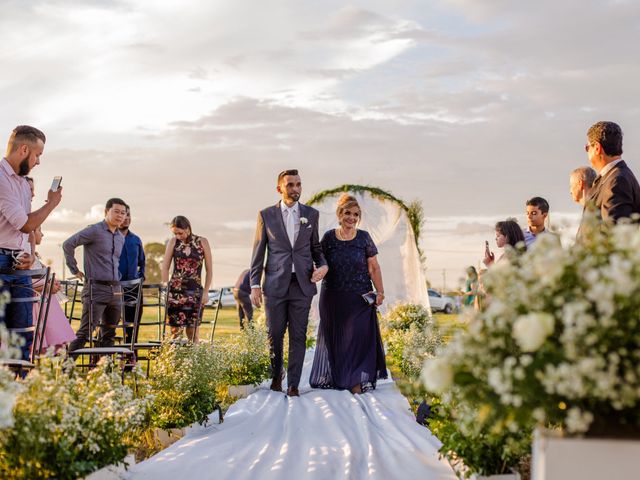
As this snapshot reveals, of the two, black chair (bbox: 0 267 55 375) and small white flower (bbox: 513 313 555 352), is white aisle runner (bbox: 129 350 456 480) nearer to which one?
black chair (bbox: 0 267 55 375)

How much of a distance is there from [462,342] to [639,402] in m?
0.65

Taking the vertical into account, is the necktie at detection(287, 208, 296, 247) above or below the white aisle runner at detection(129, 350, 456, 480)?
above

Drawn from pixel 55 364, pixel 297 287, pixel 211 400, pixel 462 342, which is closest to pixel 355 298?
pixel 297 287

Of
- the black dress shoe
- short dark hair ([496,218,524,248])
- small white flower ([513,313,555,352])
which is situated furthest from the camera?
the black dress shoe

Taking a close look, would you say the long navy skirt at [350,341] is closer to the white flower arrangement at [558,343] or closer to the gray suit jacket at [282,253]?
the gray suit jacket at [282,253]

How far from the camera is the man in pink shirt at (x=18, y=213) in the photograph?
16.4 ft

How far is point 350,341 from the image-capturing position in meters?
8.74

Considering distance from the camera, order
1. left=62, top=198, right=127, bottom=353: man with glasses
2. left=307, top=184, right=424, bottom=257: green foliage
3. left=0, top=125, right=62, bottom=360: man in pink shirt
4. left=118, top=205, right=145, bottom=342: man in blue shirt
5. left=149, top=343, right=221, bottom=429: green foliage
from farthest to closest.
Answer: left=307, top=184, right=424, bottom=257: green foliage
left=118, top=205, right=145, bottom=342: man in blue shirt
left=62, top=198, right=127, bottom=353: man with glasses
left=149, top=343, right=221, bottom=429: green foliage
left=0, top=125, right=62, bottom=360: man in pink shirt

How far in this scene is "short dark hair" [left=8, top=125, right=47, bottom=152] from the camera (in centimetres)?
519

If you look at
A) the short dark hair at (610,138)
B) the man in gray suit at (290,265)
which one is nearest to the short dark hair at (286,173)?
the man in gray suit at (290,265)

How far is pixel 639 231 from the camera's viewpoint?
2.77 m

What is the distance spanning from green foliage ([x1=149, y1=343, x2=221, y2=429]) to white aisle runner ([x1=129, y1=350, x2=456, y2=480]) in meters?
0.19

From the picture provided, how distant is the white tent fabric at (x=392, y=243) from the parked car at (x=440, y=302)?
19.3m

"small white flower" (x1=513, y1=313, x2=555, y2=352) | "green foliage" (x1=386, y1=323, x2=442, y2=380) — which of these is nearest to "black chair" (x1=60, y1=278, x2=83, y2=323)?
"green foliage" (x1=386, y1=323, x2=442, y2=380)
